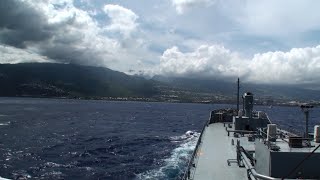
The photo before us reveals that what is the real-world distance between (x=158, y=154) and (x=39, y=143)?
21.9 meters

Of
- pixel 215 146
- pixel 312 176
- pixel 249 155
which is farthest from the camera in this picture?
pixel 215 146

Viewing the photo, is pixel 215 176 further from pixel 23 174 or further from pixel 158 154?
pixel 158 154

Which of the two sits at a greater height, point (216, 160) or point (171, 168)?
point (216, 160)

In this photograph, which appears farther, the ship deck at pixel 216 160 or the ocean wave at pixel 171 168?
the ocean wave at pixel 171 168

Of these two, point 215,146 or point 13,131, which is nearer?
point 215,146

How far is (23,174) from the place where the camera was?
39812mm

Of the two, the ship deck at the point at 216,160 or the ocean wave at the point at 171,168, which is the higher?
the ship deck at the point at 216,160

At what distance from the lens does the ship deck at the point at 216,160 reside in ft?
78.5

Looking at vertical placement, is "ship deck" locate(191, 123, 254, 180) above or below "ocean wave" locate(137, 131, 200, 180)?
above

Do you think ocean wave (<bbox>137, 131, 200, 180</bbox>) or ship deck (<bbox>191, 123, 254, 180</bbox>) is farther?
ocean wave (<bbox>137, 131, 200, 180</bbox>)

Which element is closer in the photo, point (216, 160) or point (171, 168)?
point (216, 160)

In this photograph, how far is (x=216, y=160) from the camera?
2873 centimetres

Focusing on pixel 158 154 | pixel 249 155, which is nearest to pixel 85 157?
pixel 158 154

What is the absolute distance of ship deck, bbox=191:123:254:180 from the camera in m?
23.9
